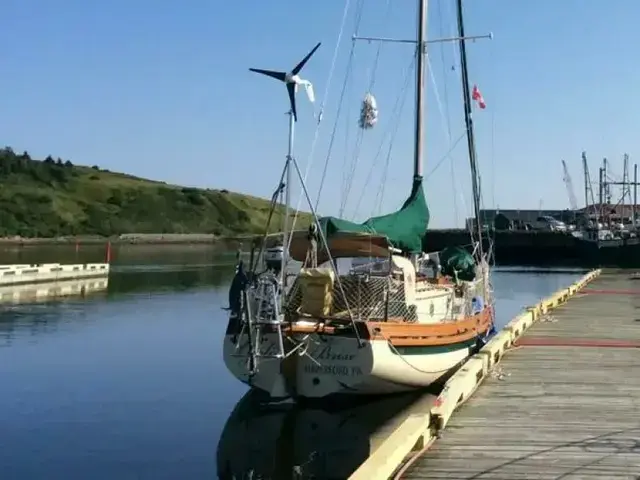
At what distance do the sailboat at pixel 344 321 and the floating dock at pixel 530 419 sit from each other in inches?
68.7

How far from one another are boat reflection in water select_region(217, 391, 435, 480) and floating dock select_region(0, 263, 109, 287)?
37.0 m

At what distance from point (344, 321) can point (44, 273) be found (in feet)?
142

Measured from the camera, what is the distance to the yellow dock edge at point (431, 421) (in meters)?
9.53

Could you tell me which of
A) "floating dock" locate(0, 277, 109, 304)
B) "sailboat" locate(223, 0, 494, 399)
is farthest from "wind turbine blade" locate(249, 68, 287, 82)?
"floating dock" locate(0, 277, 109, 304)

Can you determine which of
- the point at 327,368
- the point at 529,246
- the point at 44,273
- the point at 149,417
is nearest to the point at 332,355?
the point at 327,368

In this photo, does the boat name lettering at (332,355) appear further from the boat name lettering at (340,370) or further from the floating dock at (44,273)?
the floating dock at (44,273)

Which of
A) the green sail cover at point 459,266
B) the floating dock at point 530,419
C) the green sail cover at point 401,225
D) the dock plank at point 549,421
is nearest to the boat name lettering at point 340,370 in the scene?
the floating dock at point 530,419

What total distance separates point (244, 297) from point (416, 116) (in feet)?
38.5

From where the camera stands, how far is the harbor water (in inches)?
598

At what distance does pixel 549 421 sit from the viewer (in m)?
12.8

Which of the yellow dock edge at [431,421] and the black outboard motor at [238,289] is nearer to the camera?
the yellow dock edge at [431,421]

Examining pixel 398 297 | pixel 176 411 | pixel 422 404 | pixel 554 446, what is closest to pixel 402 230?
pixel 398 297

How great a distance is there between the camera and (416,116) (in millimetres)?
27469

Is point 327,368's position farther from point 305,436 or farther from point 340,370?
point 305,436
